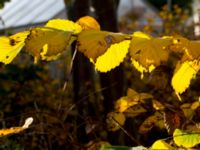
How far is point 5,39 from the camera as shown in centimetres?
99

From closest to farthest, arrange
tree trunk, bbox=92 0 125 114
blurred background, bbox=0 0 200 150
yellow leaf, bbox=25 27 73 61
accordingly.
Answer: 1. yellow leaf, bbox=25 27 73 61
2. blurred background, bbox=0 0 200 150
3. tree trunk, bbox=92 0 125 114

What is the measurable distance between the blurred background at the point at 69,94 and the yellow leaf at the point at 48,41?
207 millimetres

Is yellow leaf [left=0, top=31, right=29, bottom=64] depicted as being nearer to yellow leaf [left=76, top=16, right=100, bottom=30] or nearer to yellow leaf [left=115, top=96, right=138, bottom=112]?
yellow leaf [left=76, top=16, right=100, bottom=30]

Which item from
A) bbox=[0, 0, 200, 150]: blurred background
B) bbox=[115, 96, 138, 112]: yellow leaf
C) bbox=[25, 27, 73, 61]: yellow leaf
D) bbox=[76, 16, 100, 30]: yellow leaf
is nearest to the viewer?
bbox=[25, 27, 73, 61]: yellow leaf

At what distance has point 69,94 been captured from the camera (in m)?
4.43

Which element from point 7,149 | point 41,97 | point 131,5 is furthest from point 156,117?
point 131,5

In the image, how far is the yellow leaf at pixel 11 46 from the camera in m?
0.94

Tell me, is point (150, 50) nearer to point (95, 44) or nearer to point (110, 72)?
point (95, 44)

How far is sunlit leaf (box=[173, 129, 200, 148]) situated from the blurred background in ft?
0.71

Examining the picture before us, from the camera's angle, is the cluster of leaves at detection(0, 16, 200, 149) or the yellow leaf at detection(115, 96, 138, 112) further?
the yellow leaf at detection(115, 96, 138, 112)

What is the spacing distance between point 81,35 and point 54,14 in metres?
6.95

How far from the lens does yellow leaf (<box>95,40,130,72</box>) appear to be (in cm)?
96

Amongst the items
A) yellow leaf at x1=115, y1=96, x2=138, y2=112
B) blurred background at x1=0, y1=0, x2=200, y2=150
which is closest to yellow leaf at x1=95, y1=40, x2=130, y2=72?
blurred background at x1=0, y1=0, x2=200, y2=150

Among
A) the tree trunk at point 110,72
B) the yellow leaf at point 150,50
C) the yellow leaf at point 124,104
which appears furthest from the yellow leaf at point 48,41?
the tree trunk at point 110,72
